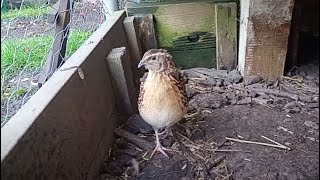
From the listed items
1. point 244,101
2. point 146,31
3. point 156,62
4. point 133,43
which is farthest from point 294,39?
point 156,62

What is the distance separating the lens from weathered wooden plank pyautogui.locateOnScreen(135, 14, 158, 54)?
3.39 m

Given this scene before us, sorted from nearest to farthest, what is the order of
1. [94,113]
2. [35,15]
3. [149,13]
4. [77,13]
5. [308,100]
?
[94,113] → [35,15] → [308,100] → [77,13] → [149,13]

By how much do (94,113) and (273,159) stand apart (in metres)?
1.14

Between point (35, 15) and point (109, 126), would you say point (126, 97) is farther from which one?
point (35, 15)

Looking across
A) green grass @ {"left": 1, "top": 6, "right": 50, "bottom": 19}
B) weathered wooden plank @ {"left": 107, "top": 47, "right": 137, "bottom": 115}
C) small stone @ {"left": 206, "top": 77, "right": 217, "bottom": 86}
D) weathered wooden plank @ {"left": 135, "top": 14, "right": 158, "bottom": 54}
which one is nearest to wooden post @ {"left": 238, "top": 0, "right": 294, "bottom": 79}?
small stone @ {"left": 206, "top": 77, "right": 217, "bottom": 86}

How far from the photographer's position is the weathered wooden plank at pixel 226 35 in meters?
3.28

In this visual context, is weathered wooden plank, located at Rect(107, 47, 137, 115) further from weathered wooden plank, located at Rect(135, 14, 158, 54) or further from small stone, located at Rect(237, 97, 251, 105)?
small stone, located at Rect(237, 97, 251, 105)

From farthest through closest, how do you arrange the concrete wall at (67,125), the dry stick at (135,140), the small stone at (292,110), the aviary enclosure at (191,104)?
the small stone at (292,110) → the dry stick at (135,140) → the aviary enclosure at (191,104) → the concrete wall at (67,125)

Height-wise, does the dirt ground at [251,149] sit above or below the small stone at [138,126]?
below

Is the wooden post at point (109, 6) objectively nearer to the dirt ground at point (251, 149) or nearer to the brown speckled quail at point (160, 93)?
the brown speckled quail at point (160, 93)

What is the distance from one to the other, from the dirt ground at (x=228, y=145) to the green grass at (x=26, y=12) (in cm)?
104

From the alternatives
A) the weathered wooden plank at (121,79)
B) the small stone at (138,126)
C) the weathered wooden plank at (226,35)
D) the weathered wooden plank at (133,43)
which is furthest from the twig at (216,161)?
the weathered wooden plank at (226,35)

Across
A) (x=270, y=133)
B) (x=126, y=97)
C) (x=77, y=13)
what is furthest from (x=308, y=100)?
(x=77, y=13)

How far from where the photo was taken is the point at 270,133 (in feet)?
8.39
